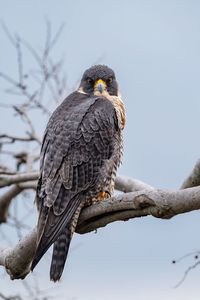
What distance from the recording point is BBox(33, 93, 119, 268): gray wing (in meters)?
5.93

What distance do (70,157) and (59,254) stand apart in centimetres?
76

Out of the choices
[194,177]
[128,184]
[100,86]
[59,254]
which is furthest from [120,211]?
[128,184]

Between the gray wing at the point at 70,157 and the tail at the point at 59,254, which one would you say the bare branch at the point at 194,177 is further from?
the tail at the point at 59,254

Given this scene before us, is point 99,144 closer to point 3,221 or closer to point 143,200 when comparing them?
point 143,200

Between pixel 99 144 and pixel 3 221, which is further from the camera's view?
pixel 3 221

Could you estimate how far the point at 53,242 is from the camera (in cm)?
569

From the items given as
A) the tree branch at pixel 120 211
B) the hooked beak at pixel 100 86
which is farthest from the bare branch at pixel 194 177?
the hooked beak at pixel 100 86

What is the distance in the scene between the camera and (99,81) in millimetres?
7234

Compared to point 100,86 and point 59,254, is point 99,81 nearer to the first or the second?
point 100,86

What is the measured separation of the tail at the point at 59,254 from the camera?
18.7ft

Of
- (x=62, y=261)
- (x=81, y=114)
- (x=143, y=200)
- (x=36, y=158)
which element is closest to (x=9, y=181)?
(x=36, y=158)

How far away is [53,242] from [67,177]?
1.92ft

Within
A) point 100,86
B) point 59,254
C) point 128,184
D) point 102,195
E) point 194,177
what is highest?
point 100,86

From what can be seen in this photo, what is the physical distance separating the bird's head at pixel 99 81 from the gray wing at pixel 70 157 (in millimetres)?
580
